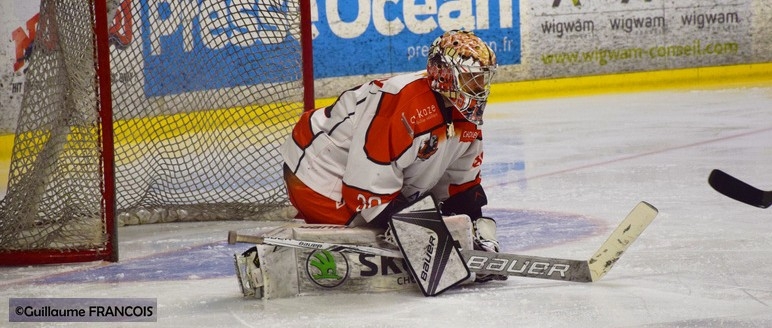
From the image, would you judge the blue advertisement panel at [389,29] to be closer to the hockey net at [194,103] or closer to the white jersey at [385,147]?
the hockey net at [194,103]

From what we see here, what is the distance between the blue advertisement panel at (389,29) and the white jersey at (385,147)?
521 cm

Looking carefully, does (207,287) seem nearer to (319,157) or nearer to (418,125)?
(319,157)

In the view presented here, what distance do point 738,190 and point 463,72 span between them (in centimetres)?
73

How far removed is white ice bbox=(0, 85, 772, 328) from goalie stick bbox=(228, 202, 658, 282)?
0.03 meters

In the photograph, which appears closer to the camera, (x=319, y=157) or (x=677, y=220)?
(x=319, y=157)

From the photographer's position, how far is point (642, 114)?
751cm

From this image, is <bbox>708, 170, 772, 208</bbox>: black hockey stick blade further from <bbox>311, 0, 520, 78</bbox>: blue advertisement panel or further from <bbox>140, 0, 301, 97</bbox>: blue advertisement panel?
<bbox>311, 0, 520, 78</bbox>: blue advertisement panel

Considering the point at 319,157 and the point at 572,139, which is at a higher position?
the point at 319,157

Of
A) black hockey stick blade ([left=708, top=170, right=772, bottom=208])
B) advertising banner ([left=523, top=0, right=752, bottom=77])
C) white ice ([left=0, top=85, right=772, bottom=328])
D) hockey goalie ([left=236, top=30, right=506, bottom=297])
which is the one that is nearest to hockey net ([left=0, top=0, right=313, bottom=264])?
white ice ([left=0, top=85, right=772, bottom=328])

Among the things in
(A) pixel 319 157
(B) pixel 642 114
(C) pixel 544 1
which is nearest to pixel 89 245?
(A) pixel 319 157

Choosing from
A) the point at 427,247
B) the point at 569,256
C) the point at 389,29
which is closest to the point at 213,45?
the point at 569,256

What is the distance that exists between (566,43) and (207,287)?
6441 mm

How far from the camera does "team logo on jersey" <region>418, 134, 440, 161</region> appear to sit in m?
3.04

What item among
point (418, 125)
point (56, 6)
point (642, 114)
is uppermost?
point (56, 6)
